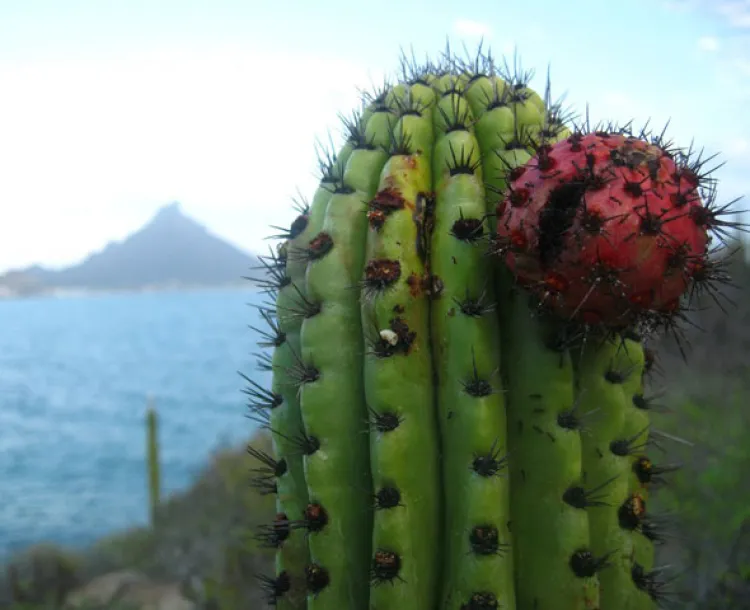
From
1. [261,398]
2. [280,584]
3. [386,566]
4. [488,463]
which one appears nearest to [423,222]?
[488,463]

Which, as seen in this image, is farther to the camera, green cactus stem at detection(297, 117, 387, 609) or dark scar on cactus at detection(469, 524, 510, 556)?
green cactus stem at detection(297, 117, 387, 609)

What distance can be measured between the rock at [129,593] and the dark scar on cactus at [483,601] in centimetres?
644

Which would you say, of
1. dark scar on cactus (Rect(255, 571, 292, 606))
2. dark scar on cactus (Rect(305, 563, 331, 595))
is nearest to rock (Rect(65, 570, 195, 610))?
dark scar on cactus (Rect(255, 571, 292, 606))

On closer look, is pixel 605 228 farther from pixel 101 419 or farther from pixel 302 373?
pixel 101 419

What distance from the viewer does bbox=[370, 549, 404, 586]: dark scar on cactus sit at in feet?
6.98

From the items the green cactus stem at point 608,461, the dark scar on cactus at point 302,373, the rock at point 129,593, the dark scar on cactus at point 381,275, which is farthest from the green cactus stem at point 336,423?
the rock at point 129,593

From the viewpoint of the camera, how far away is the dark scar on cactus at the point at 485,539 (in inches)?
82.1

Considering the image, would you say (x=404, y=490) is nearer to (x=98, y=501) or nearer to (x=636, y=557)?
(x=636, y=557)

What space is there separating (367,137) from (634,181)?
0.82 m

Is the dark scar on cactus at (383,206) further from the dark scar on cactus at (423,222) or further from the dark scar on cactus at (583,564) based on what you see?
the dark scar on cactus at (583,564)

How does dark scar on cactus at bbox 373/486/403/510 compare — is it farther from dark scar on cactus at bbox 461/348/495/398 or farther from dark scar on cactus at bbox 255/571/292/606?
A: dark scar on cactus at bbox 255/571/292/606

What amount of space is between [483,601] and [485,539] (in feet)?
0.53

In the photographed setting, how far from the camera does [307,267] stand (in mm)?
2367

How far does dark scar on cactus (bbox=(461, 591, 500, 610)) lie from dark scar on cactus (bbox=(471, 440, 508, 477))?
1.00 feet
